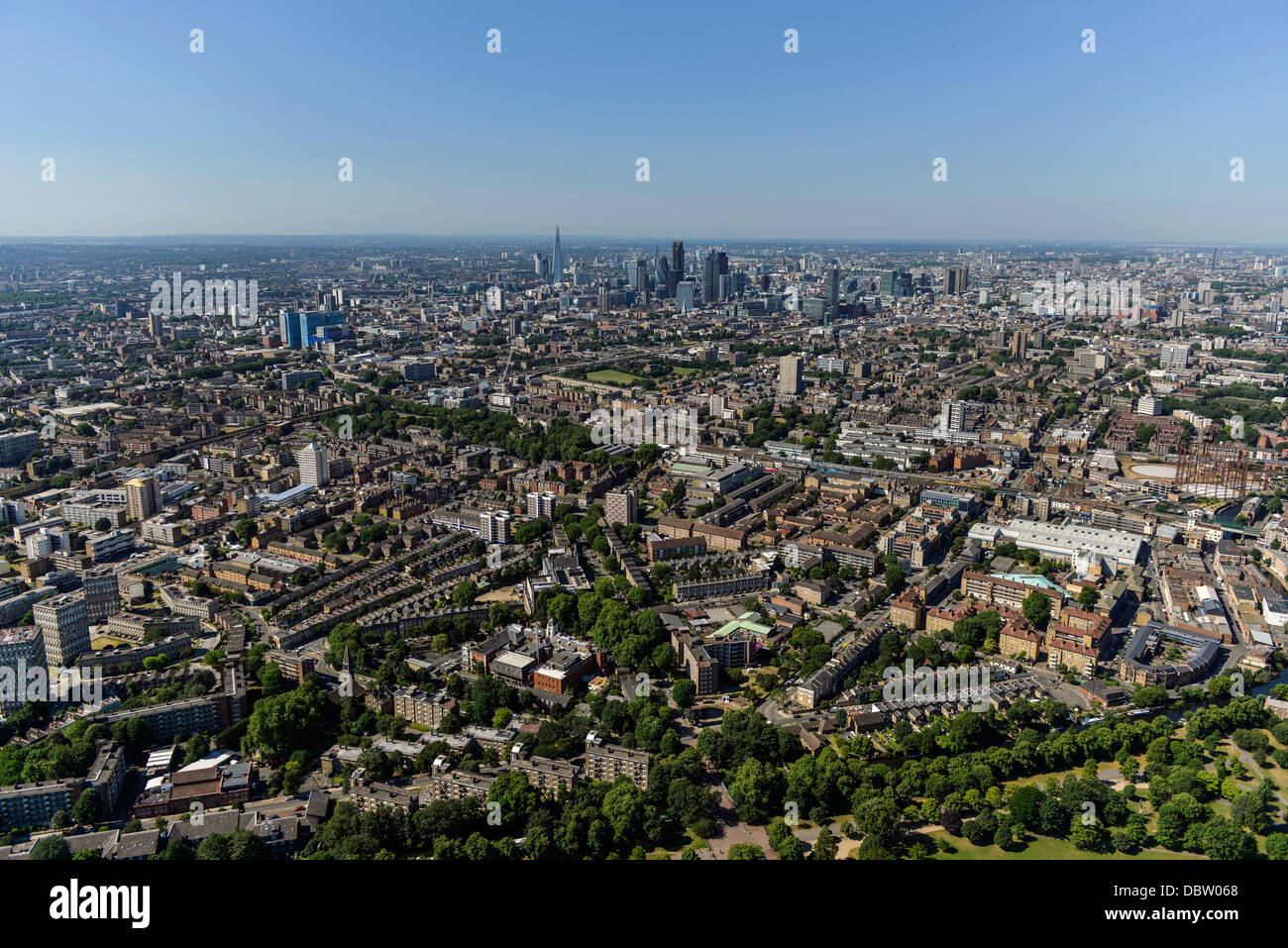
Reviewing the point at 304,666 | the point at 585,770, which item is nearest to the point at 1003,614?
the point at 585,770

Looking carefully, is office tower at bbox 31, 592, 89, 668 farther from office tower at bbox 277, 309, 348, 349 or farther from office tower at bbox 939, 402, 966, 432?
office tower at bbox 277, 309, 348, 349

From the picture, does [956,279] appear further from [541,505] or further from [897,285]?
[541,505]

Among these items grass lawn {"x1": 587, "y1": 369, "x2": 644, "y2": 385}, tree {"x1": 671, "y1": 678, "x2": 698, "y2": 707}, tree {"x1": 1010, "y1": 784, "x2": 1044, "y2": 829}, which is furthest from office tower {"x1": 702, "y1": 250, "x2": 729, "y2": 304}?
tree {"x1": 1010, "y1": 784, "x2": 1044, "y2": 829}

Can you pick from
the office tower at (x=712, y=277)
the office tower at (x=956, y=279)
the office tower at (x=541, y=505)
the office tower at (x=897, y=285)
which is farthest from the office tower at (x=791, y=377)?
the office tower at (x=956, y=279)

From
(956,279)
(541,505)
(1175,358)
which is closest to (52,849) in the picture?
(541,505)

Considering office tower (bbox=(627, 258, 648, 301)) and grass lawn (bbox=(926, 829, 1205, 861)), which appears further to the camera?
office tower (bbox=(627, 258, 648, 301))

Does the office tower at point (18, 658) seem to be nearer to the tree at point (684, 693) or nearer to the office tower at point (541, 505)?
the tree at point (684, 693)
